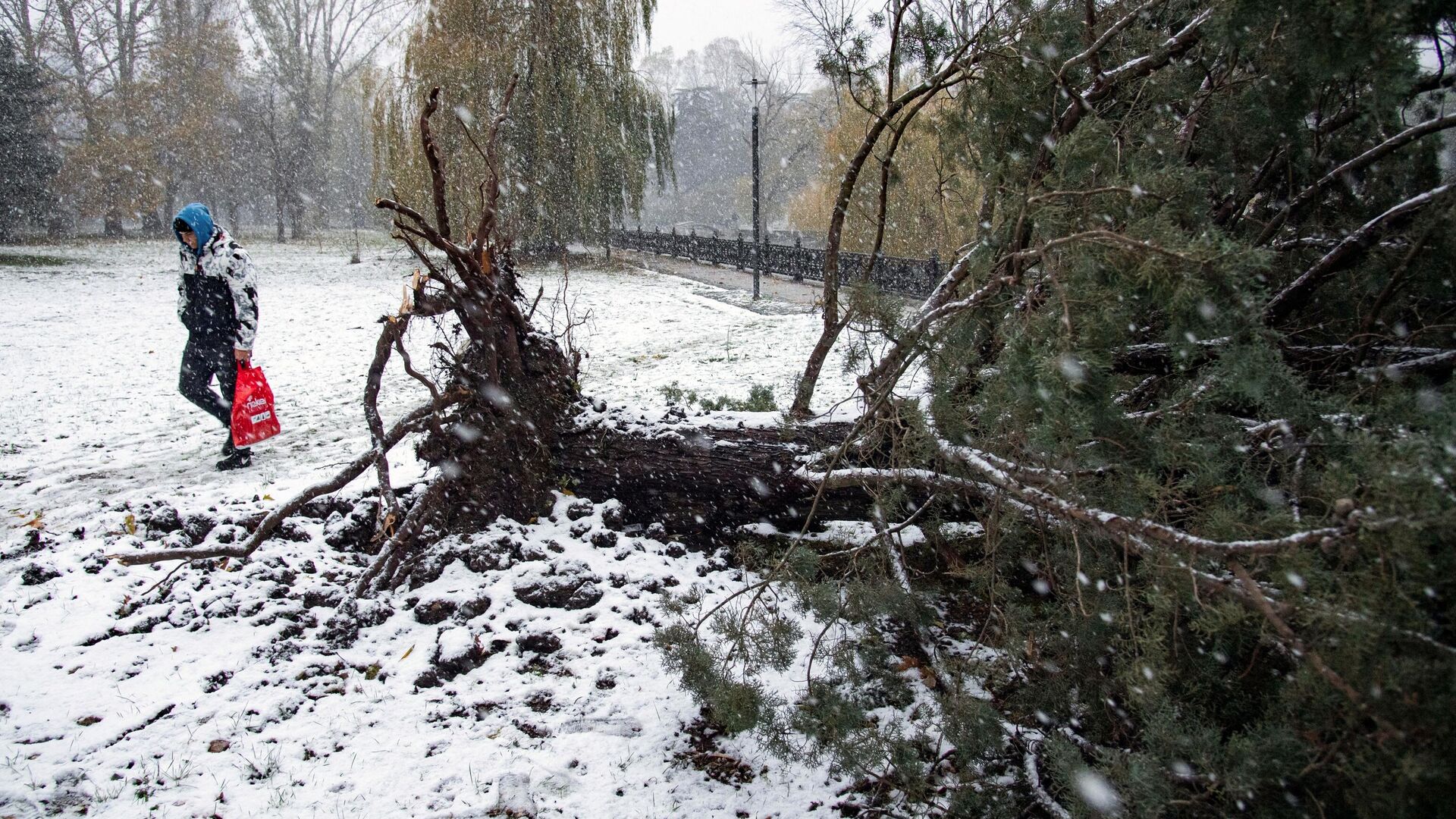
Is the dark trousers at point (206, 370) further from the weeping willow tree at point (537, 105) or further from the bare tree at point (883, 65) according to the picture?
the weeping willow tree at point (537, 105)

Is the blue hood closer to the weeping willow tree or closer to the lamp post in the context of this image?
the weeping willow tree

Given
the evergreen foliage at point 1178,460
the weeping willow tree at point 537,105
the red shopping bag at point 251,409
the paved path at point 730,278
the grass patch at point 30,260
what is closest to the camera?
the evergreen foliage at point 1178,460

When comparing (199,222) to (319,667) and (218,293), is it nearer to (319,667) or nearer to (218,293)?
(218,293)

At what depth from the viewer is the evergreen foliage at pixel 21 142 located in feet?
57.4

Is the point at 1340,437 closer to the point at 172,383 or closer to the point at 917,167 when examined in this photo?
the point at 172,383

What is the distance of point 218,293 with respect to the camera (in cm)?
470

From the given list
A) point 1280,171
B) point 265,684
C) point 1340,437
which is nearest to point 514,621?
point 265,684

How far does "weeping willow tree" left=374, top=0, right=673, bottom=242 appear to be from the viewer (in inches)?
542

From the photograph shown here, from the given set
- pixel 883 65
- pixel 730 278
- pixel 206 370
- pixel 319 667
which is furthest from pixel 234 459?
pixel 730 278

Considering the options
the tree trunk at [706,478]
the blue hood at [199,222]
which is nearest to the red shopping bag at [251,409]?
the blue hood at [199,222]

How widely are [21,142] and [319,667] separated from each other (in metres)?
22.7

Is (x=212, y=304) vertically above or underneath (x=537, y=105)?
underneath

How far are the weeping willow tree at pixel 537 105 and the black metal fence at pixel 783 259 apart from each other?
1.75 meters

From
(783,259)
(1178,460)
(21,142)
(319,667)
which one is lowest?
(319,667)
